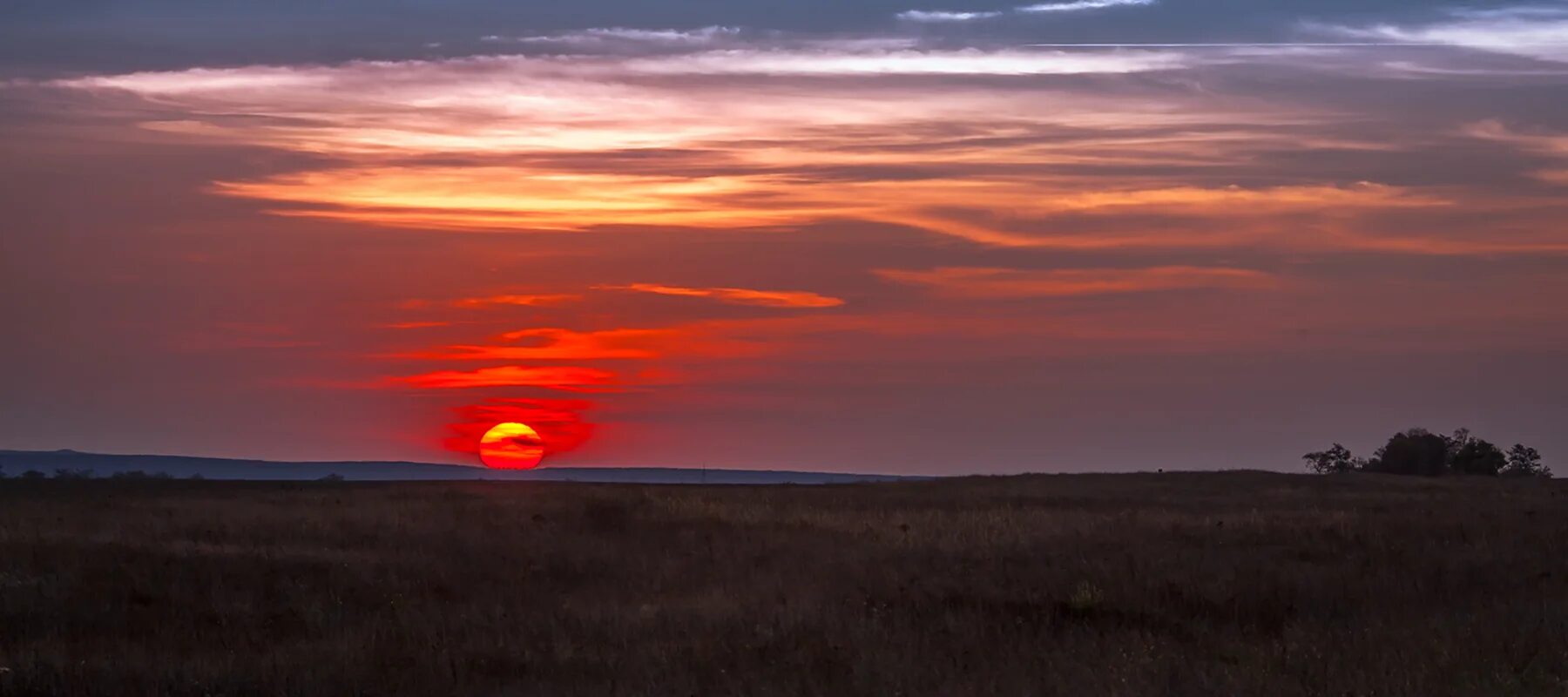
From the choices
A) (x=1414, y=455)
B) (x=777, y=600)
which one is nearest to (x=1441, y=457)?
(x=1414, y=455)

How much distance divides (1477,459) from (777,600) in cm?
6948

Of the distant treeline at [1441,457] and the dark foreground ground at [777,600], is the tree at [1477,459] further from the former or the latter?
the dark foreground ground at [777,600]

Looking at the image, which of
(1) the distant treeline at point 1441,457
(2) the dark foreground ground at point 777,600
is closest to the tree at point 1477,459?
(1) the distant treeline at point 1441,457

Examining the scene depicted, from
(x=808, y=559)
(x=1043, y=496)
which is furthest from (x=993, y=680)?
(x=1043, y=496)

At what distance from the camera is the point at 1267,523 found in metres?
29.3

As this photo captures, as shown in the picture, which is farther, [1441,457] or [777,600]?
[1441,457]

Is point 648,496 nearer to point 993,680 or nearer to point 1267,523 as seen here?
point 1267,523

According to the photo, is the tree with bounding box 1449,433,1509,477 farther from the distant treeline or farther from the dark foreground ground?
the dark foreground ground

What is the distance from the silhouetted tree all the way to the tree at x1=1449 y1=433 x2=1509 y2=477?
0.56 m

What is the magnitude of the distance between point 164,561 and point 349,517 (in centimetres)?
920

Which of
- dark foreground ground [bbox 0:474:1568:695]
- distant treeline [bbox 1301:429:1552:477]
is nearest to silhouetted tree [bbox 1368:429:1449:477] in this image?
distant treeline [bbox 1301:429:1552:477]

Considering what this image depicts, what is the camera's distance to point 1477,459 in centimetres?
7825

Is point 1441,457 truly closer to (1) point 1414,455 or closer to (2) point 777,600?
(1) point 1414,455

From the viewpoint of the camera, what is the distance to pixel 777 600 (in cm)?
1931
